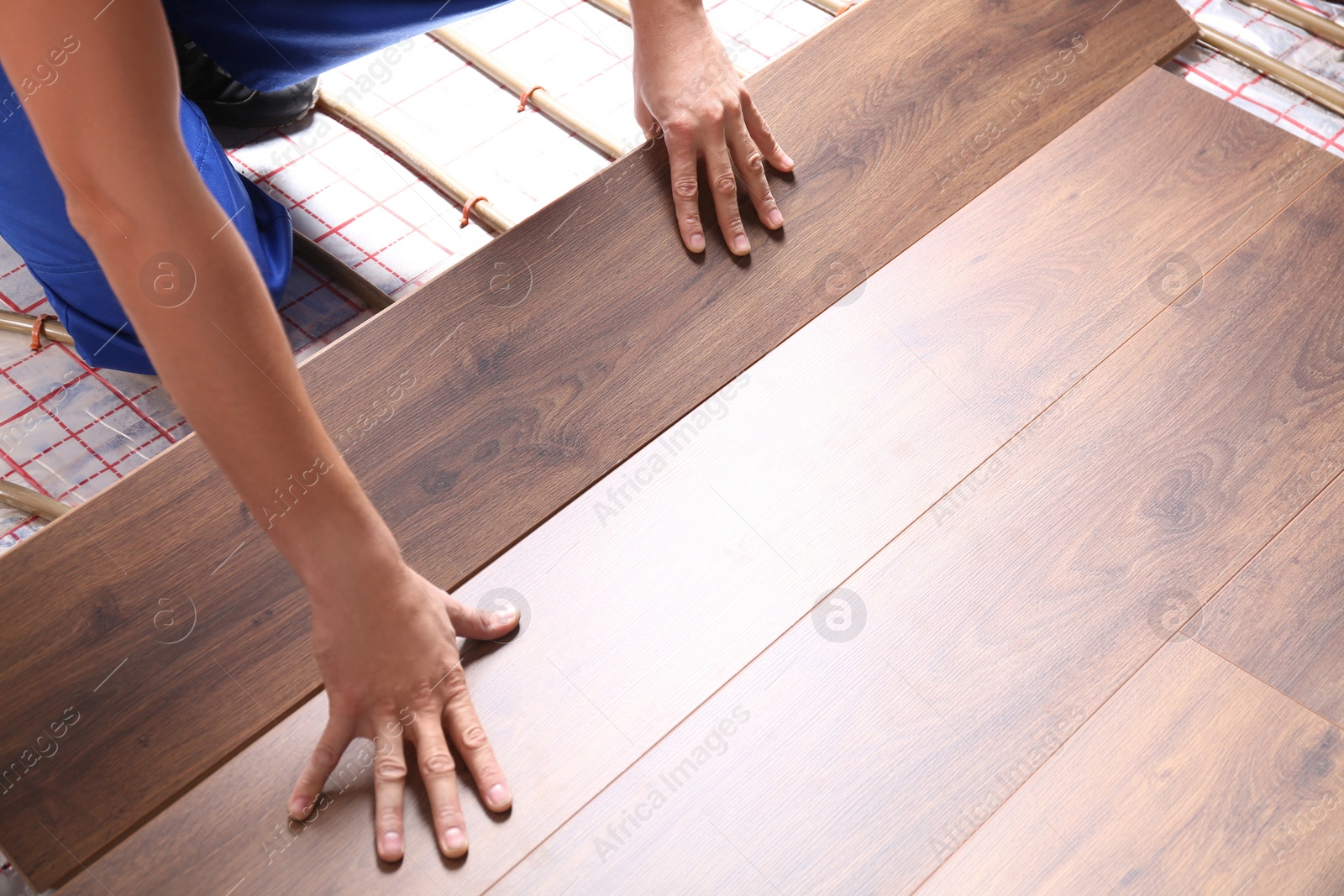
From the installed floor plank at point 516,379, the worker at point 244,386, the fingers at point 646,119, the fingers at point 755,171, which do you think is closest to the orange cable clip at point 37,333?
the worker at point 244,386

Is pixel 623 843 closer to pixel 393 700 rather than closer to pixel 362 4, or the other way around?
pixel 393 700

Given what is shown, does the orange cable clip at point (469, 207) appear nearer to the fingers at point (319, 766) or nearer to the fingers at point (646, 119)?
the fingers at point (646, 119)

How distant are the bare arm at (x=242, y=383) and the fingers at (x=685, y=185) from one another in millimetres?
513

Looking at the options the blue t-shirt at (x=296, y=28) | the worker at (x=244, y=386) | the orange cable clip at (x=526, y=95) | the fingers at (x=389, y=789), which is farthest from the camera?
the orange cable clip at (x=526, y=95)

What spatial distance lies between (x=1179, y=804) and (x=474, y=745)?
582 mm

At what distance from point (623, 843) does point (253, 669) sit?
35 cm

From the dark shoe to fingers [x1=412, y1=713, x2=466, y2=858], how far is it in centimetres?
107

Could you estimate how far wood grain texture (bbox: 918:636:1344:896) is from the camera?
0.83m

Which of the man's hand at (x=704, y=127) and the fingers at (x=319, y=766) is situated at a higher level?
the man's hand at (x=704, y=127)

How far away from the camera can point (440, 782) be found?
83 cm

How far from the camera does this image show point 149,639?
916 millimetres

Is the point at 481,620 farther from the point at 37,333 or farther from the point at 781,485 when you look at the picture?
the point at 37,333

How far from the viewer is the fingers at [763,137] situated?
47.9 inches

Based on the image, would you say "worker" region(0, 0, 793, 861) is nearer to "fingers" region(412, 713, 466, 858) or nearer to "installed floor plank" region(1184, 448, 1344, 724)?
"fingers" region(412, 713, 466, 858)
